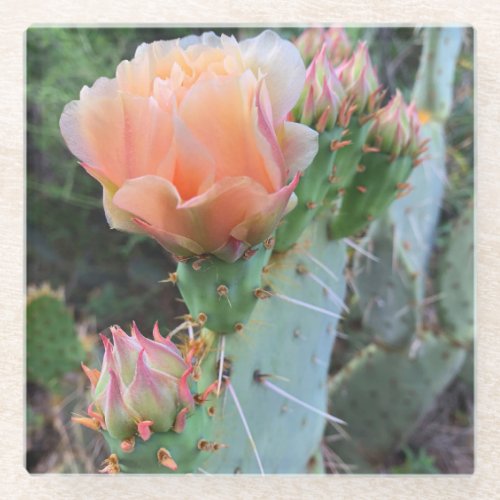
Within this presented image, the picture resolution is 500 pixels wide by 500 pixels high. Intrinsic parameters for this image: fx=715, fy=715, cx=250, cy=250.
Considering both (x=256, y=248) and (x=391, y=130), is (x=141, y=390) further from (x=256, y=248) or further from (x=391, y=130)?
(x=391, y=130)

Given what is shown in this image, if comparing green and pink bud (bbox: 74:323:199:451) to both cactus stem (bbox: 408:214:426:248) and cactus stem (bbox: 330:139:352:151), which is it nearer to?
cactus stem (bbox: 330:139:352:151)

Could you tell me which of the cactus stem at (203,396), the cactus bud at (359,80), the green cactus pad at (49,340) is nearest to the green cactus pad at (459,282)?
the cactus bud at (359,80)

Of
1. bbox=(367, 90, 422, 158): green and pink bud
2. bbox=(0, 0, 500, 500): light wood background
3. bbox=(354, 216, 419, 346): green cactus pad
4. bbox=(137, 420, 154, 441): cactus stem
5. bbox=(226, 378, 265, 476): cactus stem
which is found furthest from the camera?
bbox=(354, 216, 419, 346): green cactus pad

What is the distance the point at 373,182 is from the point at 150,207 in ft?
1.26

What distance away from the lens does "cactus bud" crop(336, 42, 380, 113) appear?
95cm

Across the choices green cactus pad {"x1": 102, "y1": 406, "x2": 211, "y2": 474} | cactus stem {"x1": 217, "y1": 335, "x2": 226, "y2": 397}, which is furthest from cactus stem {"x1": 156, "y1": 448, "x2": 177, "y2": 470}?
cactus stem {"x1": 217, "y1": 335, "x2": 226, "y2": 397}

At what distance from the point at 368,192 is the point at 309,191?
0.14m

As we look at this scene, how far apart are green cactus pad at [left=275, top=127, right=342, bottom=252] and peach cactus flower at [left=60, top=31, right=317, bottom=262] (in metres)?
0.12

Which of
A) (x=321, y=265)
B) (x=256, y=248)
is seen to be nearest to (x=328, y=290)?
(x=321, y=265)

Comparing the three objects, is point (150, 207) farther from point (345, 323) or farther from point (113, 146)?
point (345, 323)

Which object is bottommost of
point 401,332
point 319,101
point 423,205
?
point 401,332

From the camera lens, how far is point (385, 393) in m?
1.22

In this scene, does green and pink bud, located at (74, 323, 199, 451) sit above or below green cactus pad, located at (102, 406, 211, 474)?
above

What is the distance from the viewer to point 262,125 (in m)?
0.75
